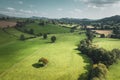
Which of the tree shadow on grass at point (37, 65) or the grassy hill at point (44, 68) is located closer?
the grassy hill at point (44, 68)

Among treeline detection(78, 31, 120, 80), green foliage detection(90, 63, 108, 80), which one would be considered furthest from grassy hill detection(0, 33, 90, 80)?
green foliage detection(90, 63, 108, 80)

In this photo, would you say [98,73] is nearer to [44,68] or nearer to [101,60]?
[101,60]

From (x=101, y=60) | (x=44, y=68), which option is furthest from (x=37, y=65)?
(x=101, y=60)

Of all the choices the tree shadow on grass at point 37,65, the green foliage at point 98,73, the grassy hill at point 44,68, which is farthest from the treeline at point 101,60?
the tree shadow on grass at point 37,65

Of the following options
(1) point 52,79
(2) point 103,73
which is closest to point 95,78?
(2) point 103,73

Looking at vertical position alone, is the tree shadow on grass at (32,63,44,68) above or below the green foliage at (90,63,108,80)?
below

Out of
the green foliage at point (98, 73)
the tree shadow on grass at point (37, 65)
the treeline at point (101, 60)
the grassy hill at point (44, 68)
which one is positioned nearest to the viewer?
the green foliage at point (98, 73)

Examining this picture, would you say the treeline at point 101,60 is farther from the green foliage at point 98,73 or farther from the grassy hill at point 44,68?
the grassy hill at point 44,68

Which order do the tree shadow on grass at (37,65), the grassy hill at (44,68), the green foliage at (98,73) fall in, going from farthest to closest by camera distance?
the tree shadow on grass at (37,65) < the grassy hill at (44,68) < the green foliage at (98,73)

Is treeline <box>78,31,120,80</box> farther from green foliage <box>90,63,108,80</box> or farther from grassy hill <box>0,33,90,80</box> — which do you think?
grassy hill <box>0,33,90,80</box>

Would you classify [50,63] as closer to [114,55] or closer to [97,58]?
[97,58]

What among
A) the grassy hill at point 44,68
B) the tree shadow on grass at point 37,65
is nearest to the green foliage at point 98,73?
the grassy hill at point 44,68

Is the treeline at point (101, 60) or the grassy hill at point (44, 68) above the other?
the treeline at point (101, 60)
